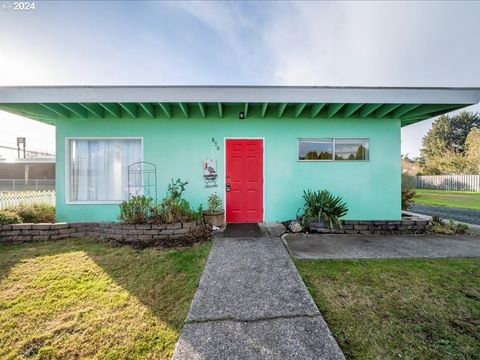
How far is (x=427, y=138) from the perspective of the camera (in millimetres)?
34219

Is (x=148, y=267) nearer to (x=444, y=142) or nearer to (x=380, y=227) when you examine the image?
(x=380, y=227)

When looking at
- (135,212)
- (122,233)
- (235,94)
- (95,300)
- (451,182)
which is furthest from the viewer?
(451,182)

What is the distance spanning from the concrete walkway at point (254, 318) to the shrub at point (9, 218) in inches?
186

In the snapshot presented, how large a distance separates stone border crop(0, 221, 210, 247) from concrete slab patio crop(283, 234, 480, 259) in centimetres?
208

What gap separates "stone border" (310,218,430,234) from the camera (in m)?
4.77

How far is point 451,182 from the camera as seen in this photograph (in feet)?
58.4

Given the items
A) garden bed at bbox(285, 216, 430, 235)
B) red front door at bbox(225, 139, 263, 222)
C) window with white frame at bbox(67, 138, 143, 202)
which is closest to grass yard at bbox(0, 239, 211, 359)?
red front door at bbox(225, 139, 263, 222)

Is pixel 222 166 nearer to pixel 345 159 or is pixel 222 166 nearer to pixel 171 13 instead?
pixel 345 159

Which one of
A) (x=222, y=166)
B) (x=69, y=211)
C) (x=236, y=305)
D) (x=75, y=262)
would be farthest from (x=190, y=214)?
(x=69, y=211)

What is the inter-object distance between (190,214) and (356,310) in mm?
3552

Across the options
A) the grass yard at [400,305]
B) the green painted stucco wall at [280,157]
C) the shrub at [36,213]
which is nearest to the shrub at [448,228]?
the green painted stucco wall at [280,157]

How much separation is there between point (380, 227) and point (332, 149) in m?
2.21

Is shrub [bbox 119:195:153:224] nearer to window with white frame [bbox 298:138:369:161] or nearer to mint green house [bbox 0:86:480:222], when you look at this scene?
mint green house [bbox 0:86:480:222]

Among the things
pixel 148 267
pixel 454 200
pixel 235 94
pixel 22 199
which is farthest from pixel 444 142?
pixel 22 199
